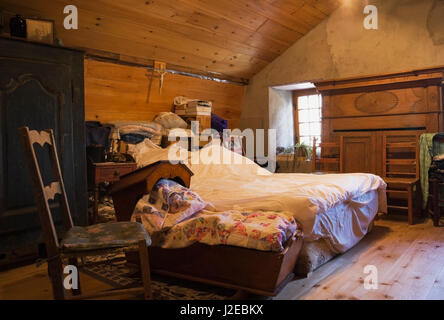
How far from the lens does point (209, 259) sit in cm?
221

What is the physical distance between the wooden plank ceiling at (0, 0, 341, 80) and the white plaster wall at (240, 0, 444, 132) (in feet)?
0.68

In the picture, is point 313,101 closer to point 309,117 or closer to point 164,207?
point 309,117

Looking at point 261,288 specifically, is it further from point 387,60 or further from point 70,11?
point 387,60

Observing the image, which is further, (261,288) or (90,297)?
(261,288)

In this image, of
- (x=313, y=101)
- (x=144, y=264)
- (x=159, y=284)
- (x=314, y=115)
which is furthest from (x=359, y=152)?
(x=144, y=264)

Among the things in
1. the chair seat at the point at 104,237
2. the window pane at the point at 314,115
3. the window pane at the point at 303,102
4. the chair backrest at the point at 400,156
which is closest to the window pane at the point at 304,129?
the window pane at the point at 314,115

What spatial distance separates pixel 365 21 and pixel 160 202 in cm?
448

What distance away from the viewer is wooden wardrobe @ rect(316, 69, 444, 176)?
14.7 feet

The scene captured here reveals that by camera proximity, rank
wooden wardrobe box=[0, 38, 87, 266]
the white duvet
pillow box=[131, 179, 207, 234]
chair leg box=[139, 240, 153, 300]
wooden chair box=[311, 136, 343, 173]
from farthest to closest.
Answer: wooden chair box=[311, 136, 343, 173], wooden wardrobe box=[0, 38, 87, 266], the white duvet, pillow box=[131, 179, 207, 234], chair leg box=[139, 240, 153, 300]

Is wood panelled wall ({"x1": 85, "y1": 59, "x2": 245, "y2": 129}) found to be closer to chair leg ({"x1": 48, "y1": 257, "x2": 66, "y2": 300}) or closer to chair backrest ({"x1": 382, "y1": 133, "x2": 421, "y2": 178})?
chair backrest ({"x1": 382, "y1": 133, "x2": 421, "y2": 178})

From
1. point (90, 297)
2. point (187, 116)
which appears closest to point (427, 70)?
point (187, 116)

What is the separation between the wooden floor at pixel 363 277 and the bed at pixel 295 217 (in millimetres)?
103

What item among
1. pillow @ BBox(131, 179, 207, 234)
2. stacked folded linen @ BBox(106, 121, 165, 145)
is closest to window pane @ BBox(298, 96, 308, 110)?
stacked folded linen @ BBox(106, 121, 165, 145)

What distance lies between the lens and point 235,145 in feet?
17.9
